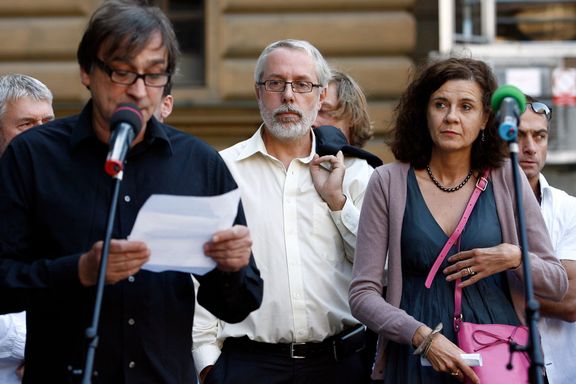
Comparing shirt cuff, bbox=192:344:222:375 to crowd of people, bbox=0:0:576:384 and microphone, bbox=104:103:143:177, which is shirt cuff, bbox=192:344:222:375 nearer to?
crowd of people, bbox=0:0:576:384

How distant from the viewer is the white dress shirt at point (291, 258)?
4574mm

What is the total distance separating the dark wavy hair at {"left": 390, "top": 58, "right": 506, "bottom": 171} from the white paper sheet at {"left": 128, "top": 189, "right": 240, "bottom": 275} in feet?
4.31

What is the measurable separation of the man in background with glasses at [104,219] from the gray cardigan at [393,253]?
2.52 ft

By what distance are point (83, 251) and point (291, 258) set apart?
4.46 ft

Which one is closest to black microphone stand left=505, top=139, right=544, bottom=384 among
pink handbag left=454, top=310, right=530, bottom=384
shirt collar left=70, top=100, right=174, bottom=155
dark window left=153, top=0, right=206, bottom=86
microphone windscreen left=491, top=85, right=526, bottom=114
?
microphone windscreen left=491, top=85, right=526, bottom=114

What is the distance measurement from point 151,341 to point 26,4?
314 inches

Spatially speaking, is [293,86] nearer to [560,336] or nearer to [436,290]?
[436,290]

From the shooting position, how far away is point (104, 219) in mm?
3434

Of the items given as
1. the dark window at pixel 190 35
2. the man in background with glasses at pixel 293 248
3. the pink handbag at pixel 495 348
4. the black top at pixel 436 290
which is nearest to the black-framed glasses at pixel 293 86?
the man in background with glasses at pixel 293 248

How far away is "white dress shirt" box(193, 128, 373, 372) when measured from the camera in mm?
4574

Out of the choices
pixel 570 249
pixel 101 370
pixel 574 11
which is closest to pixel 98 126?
pixel 101 370

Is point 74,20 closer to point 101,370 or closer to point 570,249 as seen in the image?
point 570,249

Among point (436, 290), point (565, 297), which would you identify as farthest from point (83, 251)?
point (565, 297)

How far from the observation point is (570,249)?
4797mm
